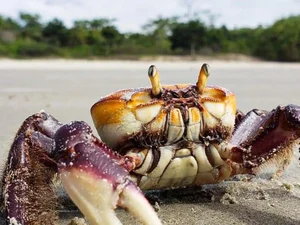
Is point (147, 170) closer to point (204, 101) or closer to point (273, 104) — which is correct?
point (204, 101)

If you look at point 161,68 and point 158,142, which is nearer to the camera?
point 158,142

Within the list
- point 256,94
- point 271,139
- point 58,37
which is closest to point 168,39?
point 58,37

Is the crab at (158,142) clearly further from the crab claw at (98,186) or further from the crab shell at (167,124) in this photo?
the crab claw at (98,186)

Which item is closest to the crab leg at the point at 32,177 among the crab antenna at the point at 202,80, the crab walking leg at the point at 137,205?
the crab walking leg at the point at 137,205

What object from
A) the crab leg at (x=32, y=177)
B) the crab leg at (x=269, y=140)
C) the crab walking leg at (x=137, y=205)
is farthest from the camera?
the crab leg at (x=269, y=140)

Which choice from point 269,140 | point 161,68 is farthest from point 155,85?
point 161,68

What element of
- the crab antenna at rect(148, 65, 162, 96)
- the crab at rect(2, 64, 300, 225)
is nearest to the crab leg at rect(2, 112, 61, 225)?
the crab at rect(2, 64, 300, 225)

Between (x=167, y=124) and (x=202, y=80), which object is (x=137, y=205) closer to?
(x=167, y=124)
